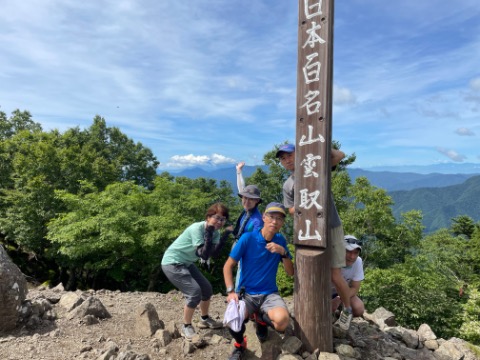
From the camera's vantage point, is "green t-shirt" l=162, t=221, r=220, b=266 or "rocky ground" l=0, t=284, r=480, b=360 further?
"green t-shirt" l=162, t=221, r=220, b=266

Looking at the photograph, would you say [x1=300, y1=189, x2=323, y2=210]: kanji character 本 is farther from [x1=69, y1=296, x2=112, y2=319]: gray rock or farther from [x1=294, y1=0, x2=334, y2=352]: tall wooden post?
[x1=69, y1=296, x2=112, y2=319]: gray rock

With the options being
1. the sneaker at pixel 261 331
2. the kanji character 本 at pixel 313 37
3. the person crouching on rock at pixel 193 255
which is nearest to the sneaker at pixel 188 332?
the person crouching on rock at pixel 193 255

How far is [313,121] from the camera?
4012mm

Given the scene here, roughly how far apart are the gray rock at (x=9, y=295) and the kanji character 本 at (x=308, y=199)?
4.30 meters

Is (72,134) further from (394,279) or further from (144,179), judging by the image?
(394,279)

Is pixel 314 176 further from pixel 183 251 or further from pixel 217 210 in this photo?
pixel 183 251

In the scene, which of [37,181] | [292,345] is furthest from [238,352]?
[37,181]

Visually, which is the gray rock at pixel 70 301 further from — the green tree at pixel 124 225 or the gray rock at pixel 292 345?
the green tree at pixel 124 225

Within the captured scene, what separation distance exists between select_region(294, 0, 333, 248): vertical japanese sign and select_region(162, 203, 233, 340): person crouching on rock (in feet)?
3.54

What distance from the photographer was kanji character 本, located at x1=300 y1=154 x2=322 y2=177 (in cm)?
400

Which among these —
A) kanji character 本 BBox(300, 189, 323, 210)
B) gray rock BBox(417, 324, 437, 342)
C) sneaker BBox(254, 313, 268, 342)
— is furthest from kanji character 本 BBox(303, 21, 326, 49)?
gray rock BBox(417, 324, 437, 342)

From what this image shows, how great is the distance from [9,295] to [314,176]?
4575 mm

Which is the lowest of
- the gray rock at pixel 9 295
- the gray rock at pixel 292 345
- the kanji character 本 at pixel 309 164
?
the gray rock at pixel 292 345

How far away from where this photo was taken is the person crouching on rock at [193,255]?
441 cm
